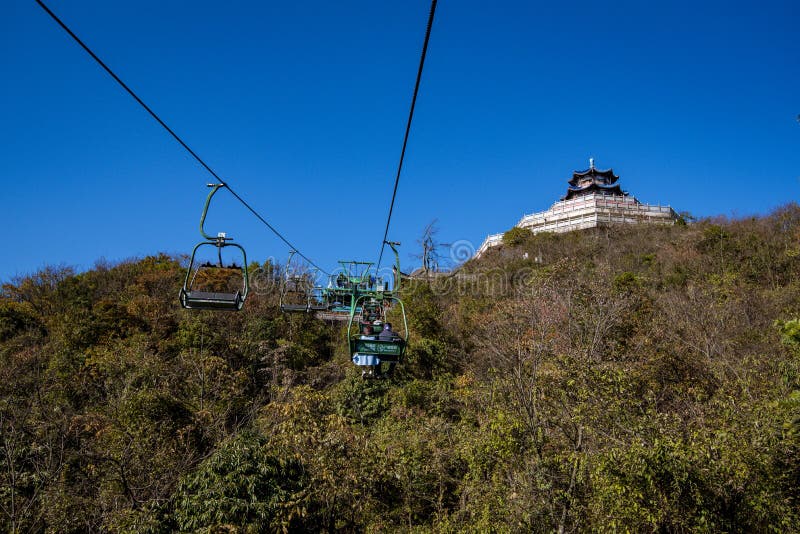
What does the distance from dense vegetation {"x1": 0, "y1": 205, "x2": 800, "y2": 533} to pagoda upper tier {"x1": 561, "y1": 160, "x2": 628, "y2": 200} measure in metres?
22.9

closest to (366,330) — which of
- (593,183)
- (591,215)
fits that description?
(591,215)

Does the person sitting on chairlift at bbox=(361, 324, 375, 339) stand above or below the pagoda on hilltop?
below

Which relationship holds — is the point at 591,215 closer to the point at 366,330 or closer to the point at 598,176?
the point at 598,176

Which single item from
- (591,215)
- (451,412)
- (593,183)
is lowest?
(451,412)

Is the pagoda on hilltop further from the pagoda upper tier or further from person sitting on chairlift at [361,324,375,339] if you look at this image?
person sitting on chairlift at [361,324,375,339]

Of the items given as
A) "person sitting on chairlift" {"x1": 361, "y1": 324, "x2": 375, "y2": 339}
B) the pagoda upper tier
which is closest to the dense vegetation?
"person sitting on chairlift" {"x1": 361, "y1": 324, "x2": 375, "y2": 339}

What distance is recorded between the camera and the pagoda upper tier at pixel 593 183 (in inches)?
1759

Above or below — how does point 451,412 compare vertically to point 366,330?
below

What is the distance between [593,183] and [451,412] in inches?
1462

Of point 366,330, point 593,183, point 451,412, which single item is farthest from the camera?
point 593,183

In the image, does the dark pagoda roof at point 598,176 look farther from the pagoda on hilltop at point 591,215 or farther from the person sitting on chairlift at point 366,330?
the person sitting on chairlift at point 366,330

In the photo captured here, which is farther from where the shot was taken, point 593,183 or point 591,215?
point 593,183

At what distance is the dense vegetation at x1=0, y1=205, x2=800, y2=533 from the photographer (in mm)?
6059

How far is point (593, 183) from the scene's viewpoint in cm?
4512
